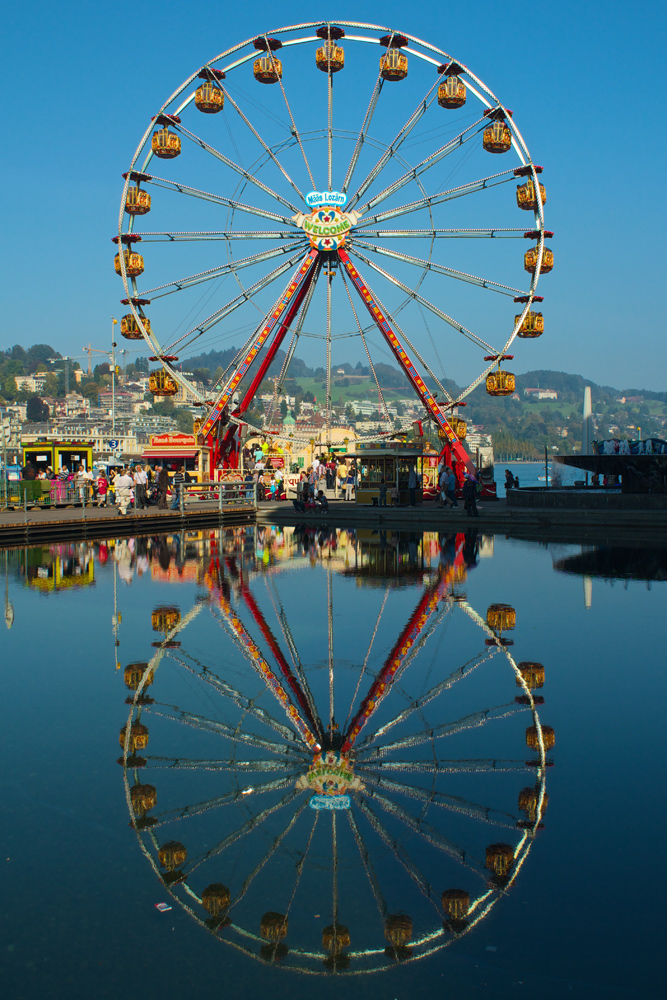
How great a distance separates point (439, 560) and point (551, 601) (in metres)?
5.89

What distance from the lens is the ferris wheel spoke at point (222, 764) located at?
23.0 feet

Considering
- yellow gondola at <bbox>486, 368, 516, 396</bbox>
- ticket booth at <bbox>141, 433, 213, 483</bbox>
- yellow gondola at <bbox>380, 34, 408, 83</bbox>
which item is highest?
yellow gondola at <bbox>380, 34, 408, 83</bbox>

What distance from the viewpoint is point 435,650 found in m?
10.7

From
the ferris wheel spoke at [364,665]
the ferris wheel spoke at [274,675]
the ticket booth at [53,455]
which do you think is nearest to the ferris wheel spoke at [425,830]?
the ferris wheel spoke at [274,675]

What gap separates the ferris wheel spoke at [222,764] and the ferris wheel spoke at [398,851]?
83cm

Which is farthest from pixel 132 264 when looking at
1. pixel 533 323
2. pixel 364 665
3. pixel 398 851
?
pixel 398 851

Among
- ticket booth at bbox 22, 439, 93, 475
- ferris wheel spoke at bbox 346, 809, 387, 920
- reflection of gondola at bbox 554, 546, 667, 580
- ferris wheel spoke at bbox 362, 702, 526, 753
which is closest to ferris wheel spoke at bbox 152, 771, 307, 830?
ferris wheel spoke at bbox 346, 809, 387, 920

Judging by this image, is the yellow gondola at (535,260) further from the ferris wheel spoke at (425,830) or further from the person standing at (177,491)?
the ferris wheel spoke at (425,830)

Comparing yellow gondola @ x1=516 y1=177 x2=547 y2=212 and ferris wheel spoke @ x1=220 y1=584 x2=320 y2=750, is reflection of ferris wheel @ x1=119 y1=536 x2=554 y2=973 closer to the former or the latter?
ferris wheel spoke @ x1=220 y1=584 x2=320 y2=750

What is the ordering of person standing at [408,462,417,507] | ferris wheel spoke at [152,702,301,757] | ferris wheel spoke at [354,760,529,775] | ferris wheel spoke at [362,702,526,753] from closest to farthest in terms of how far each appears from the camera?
ferris wheel spoke at [354,760,529,775] < ferris wheel spoke at [152,702,301,757] < ferris wheel spoke at [362,702,526,753] < person standing at [408,462,417,507]

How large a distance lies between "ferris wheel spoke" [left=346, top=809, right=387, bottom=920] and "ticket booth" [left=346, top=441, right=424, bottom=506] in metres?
30.5

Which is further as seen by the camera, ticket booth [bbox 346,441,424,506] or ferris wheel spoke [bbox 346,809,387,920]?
ticket booth [bbox 346,441,424,506]

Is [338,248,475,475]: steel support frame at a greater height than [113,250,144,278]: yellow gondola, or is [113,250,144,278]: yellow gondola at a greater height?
[113,250,144,278]: yellow gondola

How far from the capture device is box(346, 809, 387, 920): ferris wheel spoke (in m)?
4.99
